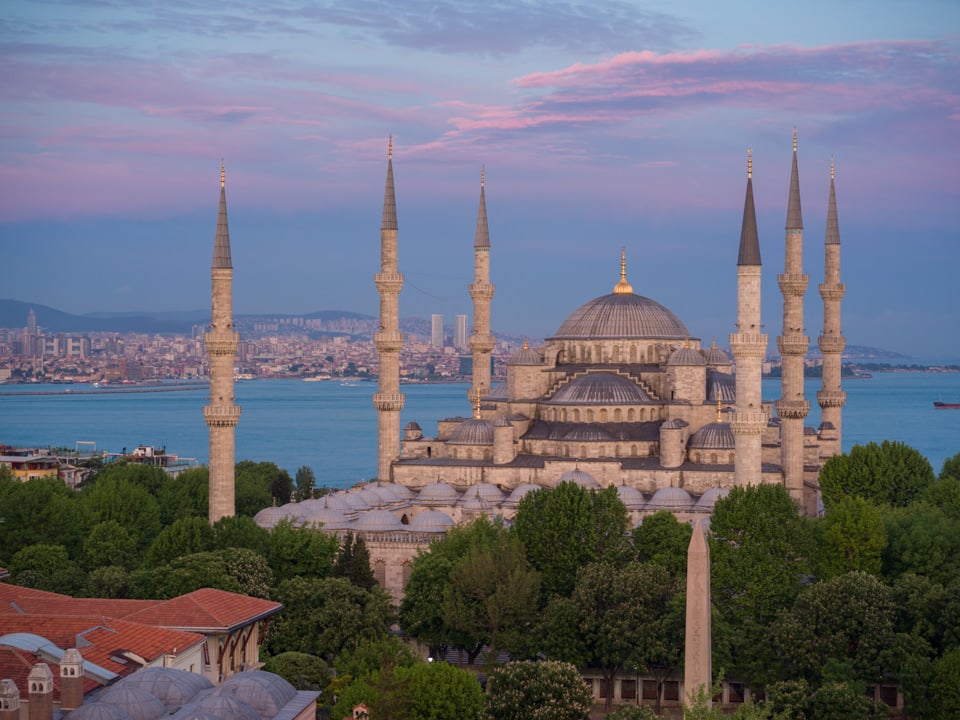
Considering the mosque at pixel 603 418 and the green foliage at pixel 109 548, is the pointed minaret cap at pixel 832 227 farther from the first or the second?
the green foliage at pixel 109 548

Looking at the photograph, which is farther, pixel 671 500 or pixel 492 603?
pixel 671 500

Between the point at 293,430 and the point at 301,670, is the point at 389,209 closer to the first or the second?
the point at 301,670

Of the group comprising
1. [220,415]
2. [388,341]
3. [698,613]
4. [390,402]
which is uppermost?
[388,341]

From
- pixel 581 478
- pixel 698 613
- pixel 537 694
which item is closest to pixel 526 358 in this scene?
pixel 581 478

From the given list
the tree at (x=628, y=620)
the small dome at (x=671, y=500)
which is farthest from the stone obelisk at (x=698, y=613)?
the small dome at (x=671, y=500)

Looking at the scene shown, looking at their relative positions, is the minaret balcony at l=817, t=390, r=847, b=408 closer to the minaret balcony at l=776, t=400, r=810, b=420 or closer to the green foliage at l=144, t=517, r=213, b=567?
the minaret balcony at l=776, t=400, r=810, b=420

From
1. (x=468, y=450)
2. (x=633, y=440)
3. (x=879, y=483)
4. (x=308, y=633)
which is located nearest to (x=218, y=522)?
(x=308, y=633)

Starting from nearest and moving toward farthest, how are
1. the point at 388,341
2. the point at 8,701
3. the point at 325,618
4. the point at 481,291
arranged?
the point at 8,701, the point at 325,618, the point at 388,341, the point at 481,291
